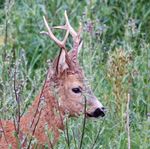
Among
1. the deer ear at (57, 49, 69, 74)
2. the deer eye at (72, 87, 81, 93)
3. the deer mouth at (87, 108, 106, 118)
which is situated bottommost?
the deer mouth at (87, 108, 106, 118)

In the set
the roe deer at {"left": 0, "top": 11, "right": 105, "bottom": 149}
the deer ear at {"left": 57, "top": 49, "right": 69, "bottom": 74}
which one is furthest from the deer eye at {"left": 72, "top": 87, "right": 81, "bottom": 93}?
the deer ear at {"left": 57, "top": 49, "right": 69, "bottom": 74}

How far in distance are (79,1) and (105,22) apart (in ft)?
1.43

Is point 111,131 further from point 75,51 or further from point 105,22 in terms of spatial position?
point 105,22

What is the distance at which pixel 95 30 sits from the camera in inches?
324

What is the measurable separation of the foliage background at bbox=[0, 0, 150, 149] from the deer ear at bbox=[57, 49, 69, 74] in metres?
0.20

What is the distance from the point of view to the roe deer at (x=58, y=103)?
6.28 meters

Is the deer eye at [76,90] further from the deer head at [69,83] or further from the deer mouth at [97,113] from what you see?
the deer mouth at [97,113]

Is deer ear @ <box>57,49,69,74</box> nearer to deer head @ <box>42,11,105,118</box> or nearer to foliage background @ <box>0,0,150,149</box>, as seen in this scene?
deer head @ <box>42,11,105,118</box>

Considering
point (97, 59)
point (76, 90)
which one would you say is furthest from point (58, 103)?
point (97, 59)

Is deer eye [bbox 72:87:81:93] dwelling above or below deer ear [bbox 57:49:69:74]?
below

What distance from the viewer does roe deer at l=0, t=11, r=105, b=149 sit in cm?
628

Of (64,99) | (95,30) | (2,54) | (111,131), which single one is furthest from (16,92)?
(95,30)

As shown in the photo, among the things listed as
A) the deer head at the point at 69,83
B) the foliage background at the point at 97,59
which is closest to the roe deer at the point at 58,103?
the deer head at the point at 69,83

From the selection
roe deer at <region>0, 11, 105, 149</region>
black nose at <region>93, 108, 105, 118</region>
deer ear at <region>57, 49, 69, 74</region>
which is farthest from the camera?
deer ear at <region>57, 49, 69, 74</region>
